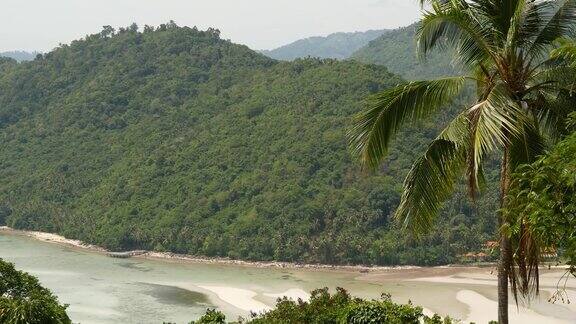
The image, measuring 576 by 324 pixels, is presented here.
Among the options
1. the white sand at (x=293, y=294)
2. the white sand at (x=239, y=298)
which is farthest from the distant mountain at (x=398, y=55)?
the white sand at (x=239, y=298)

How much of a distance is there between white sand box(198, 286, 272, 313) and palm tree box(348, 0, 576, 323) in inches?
1337

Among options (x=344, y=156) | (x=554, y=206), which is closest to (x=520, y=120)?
(x=554, y=206)

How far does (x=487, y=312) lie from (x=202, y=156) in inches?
1823

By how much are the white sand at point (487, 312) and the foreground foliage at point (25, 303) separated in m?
25.9

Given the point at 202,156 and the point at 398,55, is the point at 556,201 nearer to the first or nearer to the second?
the point at 202,156

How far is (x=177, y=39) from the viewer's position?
10869cm

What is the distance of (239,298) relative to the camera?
43438mm

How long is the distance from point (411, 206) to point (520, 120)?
4.51ft

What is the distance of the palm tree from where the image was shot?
5793 millimetres

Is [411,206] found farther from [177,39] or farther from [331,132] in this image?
[177,39]

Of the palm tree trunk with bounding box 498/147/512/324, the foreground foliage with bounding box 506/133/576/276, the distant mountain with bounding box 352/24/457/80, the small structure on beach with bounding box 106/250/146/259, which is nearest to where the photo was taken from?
the foreground foliage with bounding box 506/133/576/276

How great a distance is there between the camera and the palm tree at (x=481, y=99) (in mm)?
5793

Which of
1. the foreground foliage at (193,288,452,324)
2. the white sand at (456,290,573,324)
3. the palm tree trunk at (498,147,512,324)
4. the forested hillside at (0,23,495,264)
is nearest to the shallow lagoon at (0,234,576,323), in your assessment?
the white sand at (456,290,573,324)

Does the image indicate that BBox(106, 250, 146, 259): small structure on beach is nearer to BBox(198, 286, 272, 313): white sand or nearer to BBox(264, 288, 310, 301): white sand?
BBox(198, 286, 272, 313): white sand
